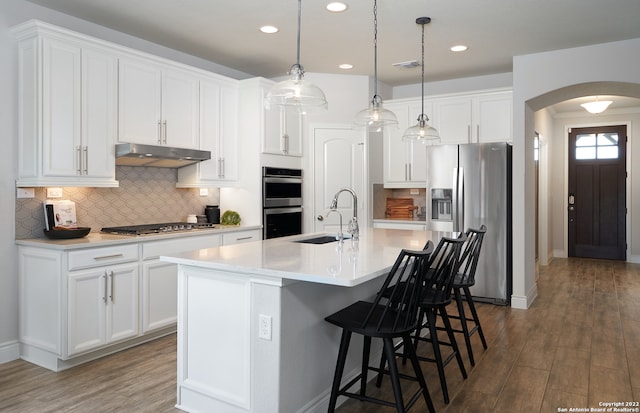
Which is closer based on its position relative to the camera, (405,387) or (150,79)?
(405,387)

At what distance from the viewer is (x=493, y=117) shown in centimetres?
529

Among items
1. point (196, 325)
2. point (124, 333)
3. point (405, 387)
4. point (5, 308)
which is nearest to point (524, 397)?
point (405, 387)

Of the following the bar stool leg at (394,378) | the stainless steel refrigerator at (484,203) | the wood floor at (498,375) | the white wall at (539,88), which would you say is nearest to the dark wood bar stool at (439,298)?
the wood floor at (498,375)

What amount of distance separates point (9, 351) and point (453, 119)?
498 centimetres

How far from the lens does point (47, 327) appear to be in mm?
3326

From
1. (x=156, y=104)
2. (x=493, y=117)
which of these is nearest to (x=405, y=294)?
(x=156, y=104)

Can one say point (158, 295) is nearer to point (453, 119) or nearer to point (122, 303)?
point (122, 303)

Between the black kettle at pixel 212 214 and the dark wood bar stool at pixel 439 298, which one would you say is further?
the black kettle at pixel 212 214

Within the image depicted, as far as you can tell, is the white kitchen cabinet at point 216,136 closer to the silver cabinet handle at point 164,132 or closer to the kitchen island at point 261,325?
the silver cabinet handle at point 164,132

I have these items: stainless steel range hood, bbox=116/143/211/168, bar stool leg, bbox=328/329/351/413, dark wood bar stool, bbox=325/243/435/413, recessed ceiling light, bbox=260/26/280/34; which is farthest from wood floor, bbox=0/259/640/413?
recessed ceiling light, bbox=260/26/280/34

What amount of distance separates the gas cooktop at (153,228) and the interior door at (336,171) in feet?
5.14

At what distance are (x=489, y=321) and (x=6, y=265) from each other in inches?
166

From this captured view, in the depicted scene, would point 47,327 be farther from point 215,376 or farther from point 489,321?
point 489,321

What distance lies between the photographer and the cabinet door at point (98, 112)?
3596mm
